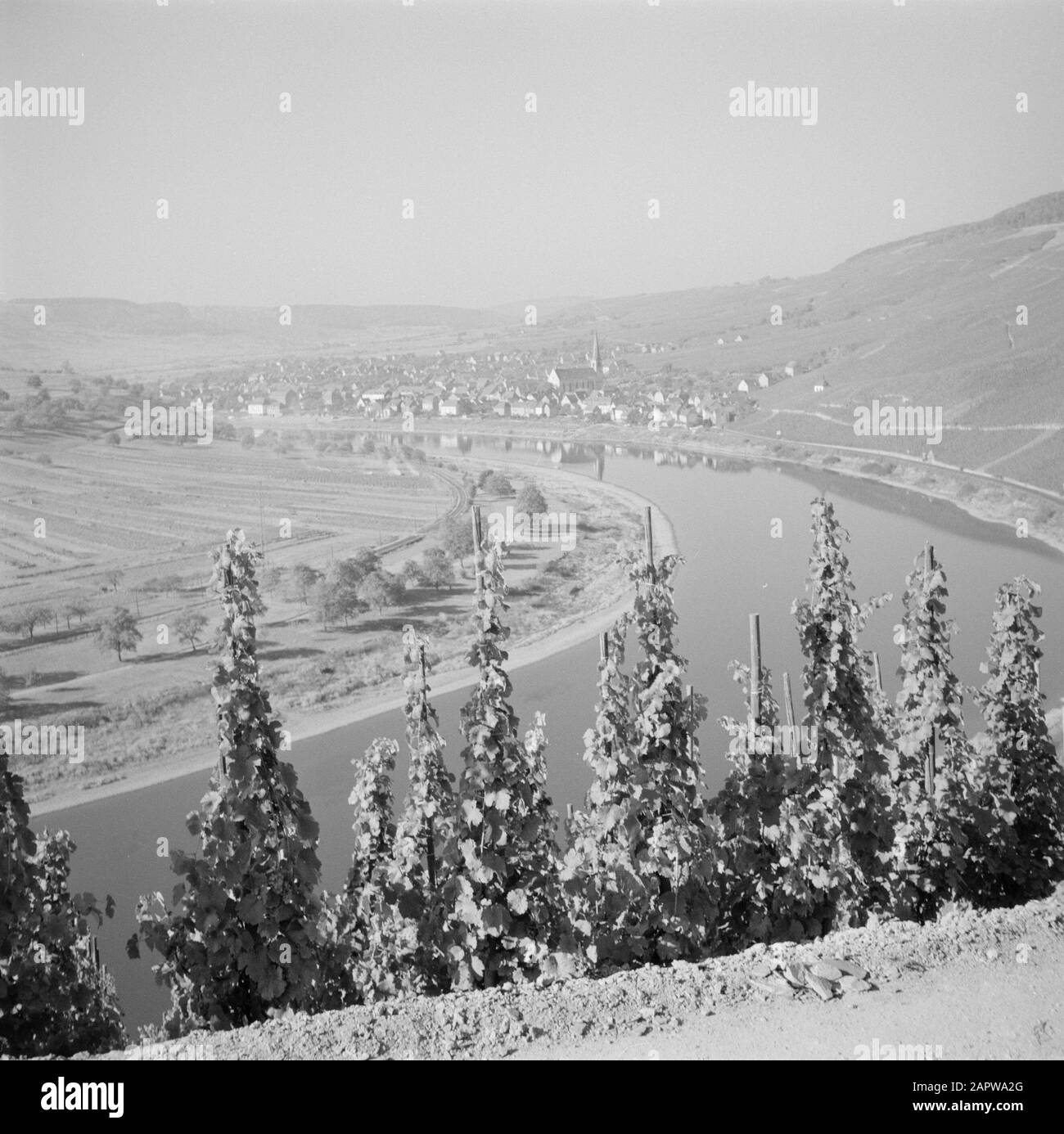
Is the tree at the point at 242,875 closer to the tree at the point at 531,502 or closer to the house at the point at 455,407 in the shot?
the tree at the point at 531,502

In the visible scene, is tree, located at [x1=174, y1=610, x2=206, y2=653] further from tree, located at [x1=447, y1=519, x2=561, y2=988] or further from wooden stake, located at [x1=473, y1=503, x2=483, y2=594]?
tree, located at [x1=447, y1=519, x2=561, y2=988]

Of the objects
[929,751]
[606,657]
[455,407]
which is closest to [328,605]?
[929,751]

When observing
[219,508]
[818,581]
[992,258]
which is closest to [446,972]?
[818,581]

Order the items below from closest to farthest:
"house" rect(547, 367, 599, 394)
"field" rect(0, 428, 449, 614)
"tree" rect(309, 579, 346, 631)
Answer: "tree" rect(309, 579, 346, 631) → "field" rect(0, 428, 449, 614) → "house" rect(547, 367, 599, 394)

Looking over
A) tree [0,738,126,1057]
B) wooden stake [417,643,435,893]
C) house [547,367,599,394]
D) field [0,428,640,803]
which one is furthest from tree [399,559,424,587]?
house [547,367,599,394]

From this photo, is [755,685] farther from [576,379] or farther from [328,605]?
[576,379]
